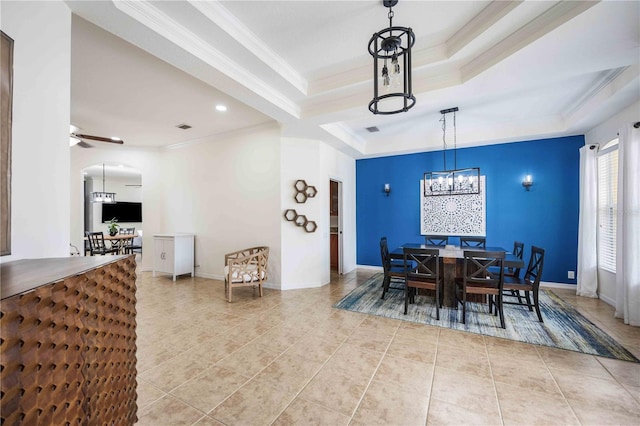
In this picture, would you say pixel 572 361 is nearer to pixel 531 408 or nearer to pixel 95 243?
pixel 531 408

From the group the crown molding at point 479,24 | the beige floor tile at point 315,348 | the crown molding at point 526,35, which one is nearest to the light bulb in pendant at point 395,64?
the crown molding at point 479,24

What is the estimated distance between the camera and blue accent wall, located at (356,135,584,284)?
4.58 meters

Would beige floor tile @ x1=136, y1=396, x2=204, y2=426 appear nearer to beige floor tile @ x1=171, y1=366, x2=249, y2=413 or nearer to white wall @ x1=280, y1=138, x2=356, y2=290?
beige floor tile @ x1=171, y1=366, x2=249, y2=413

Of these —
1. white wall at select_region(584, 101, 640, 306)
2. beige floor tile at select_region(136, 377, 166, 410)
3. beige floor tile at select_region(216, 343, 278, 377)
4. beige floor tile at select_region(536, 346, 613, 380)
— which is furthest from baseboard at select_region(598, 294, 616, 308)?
beige floor tile at select_region(136, 377, 166, 410)

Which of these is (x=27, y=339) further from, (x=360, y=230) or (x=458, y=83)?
(x=360, y=230)

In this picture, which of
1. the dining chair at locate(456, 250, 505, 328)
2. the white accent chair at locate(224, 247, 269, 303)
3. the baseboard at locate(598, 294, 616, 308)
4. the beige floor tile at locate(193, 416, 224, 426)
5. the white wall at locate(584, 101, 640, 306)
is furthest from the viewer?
the white accent chair at locate(224, 247, 269, 303)

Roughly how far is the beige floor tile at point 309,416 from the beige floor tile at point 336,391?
46 mm

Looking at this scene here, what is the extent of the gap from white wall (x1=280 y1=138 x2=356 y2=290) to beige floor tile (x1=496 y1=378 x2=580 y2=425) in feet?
10.7

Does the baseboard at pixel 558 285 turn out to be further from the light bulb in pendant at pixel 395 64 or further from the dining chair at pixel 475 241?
the light bulb in pendant at pixel 395 64

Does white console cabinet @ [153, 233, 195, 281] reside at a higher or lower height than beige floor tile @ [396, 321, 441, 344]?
higher

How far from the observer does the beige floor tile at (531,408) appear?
170 cm

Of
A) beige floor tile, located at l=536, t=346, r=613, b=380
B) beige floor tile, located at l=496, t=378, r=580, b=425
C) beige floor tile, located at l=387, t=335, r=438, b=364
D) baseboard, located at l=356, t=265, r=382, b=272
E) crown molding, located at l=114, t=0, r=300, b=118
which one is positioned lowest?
beige floor tile, located at l=387, t=335, r=438, b=364

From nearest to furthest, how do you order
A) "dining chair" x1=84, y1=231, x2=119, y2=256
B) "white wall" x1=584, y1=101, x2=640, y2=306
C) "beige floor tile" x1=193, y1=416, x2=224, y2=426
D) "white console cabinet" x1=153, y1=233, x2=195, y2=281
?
"beige floor tile" x1=193, y1=416, x2=224, y2=426
"white wall" x1=584, y1=101, x2=640, y2=306
"white console cabinet" x1=153, y1=233, x2=195, y2=281
"dining chair" x1=84, y1=231, x2=119, y2=256

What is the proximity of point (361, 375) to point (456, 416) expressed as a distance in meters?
0.72
